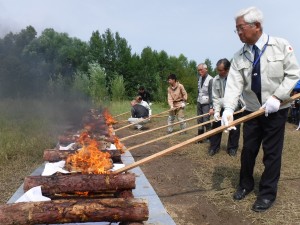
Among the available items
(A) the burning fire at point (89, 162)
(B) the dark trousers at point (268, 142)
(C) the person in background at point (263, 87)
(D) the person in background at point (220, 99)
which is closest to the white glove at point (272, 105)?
(C) the person in background at point (263, 87)

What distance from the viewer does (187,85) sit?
2581 cm

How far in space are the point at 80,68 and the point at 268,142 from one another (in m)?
24.9

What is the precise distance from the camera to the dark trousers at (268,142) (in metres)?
4.18

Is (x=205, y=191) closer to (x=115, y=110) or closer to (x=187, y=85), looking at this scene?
(x=115, y=110)

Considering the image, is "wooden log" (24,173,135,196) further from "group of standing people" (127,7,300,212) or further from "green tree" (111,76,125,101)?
"green tree" (111,76,125,101)

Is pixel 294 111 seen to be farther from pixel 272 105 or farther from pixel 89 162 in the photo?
pixel 89 162

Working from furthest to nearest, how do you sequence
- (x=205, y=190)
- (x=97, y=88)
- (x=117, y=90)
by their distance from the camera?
(x=117, y=90)
(x=97, y=88)
(x=205, y=190)

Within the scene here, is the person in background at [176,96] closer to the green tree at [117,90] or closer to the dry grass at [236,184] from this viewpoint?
the dry grass at [236,184]

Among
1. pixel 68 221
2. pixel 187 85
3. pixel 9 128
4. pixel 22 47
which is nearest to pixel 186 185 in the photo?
pixel 68 221

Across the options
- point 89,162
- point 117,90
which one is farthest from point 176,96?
point 117,90

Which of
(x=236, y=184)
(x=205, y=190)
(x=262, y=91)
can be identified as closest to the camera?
(x=262, y=91)

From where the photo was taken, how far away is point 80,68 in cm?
2781

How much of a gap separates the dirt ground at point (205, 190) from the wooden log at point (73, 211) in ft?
2.93

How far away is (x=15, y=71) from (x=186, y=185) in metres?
12.9
